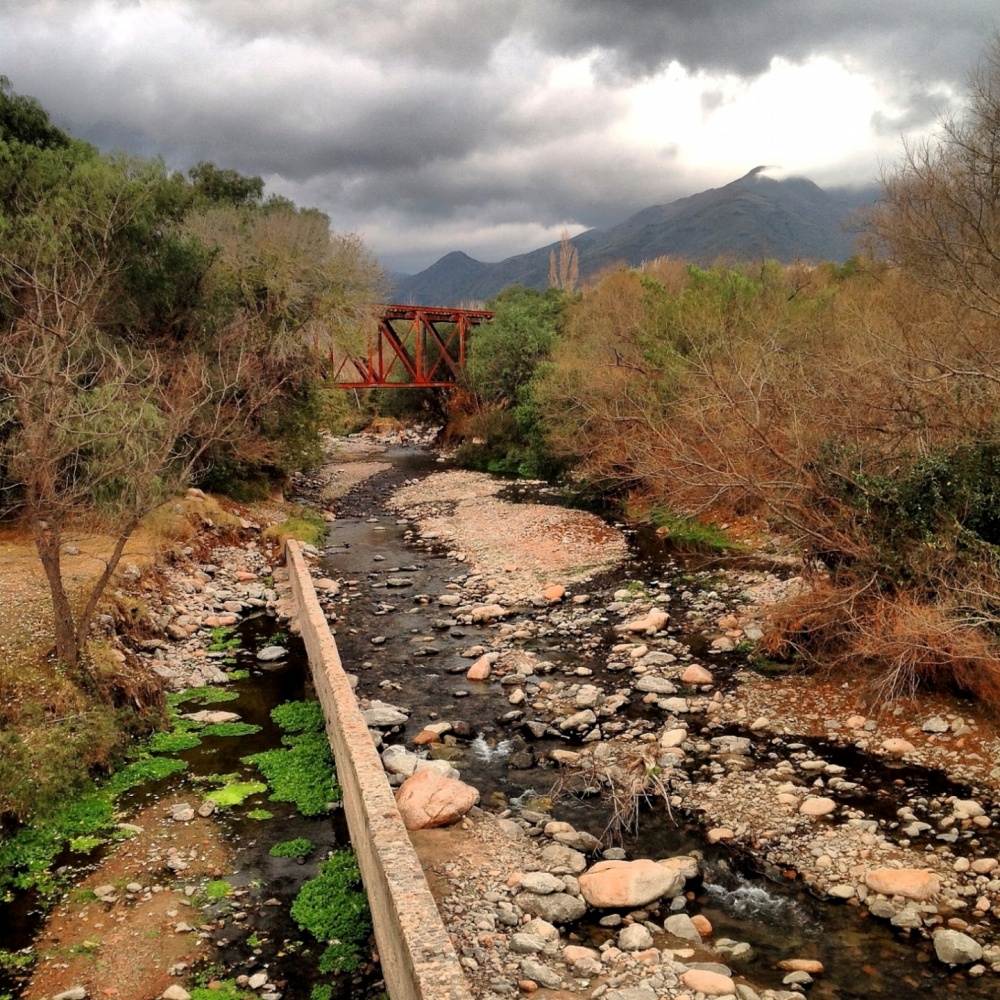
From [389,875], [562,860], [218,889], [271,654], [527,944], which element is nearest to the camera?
[389,875]

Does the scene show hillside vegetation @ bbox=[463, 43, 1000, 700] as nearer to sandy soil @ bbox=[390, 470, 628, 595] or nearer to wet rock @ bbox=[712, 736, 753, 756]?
wet rock @ bbox=[712, 736, 753, 756]

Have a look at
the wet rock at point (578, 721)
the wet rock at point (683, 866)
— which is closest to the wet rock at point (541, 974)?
the wet rock at point (683, 866)

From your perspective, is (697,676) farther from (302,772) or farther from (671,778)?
(302,772)

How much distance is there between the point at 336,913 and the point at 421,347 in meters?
41.6

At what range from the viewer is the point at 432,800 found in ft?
29.0

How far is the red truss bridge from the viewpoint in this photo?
131 ft

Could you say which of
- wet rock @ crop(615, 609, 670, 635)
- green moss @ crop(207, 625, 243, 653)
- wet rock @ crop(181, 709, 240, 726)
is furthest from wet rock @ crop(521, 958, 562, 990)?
green moss @ crop(207, 625, 243, 653)

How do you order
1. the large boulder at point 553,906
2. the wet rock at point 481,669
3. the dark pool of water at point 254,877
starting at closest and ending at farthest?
the dark pool of water at point 254,877
the large boulder at point 553,906
the wet rock at point 481,669

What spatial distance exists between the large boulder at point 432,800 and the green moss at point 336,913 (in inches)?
30.7

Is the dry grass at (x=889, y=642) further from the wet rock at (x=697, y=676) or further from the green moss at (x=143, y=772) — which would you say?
the green moss at (x=143, y=772)

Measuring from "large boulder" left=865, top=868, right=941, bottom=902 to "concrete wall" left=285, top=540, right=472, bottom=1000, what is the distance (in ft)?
14.2

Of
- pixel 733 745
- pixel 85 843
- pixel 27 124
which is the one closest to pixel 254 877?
pixel 85 843

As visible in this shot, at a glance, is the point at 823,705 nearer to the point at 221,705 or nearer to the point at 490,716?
the point at 490,716

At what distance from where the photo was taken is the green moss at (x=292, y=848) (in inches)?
333
